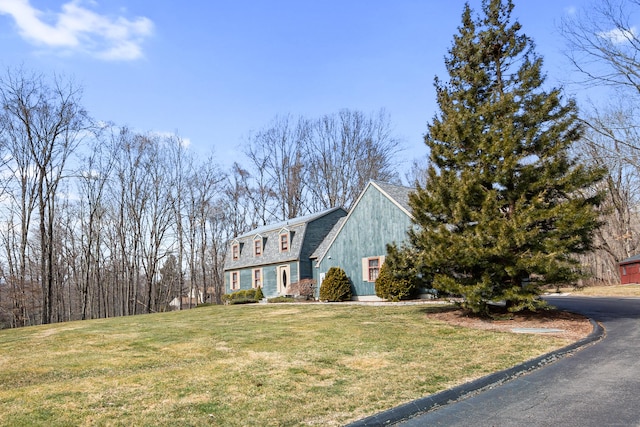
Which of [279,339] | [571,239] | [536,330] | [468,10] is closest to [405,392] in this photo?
[279,339]

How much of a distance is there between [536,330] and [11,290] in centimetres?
2817

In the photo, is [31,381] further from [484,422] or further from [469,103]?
[469,103]

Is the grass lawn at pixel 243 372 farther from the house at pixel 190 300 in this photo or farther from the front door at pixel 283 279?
the house at pixel 190 300

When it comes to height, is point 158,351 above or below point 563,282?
below

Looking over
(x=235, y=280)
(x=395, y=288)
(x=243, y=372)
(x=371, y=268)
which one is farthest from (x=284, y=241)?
(x=243, y=372)

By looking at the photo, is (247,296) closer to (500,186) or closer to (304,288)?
(304,288)

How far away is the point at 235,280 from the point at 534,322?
25705 millimetres

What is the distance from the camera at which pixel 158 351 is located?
30.2 ft

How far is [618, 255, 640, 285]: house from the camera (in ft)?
111

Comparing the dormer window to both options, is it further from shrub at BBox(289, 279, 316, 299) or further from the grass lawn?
the grass lawn

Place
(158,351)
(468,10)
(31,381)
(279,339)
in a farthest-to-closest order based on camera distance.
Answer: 1. (468,10)
2. (279,339)
3. (158,351)
4. (31,381)

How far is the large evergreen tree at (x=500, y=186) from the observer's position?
38.7ft

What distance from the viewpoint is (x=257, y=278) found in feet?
105

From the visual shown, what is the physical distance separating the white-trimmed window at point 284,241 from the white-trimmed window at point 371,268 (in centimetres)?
708
